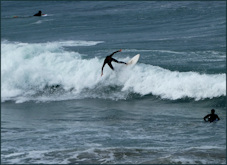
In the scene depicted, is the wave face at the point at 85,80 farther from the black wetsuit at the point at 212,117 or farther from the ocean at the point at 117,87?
the black wetsuit at the point at 212,117

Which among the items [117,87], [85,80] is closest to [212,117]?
[117,87]

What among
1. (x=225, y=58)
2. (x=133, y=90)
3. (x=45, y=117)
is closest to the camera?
(x=45, y=117)

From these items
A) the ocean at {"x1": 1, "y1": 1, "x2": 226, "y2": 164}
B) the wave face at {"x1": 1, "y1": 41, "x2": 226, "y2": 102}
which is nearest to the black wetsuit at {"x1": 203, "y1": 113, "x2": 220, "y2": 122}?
the ocean at {"x1": 1, "y1": 1, "x2": 226, "y2": 164}

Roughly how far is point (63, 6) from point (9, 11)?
17.4ft

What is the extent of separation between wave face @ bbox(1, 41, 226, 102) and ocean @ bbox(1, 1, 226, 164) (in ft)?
0.17

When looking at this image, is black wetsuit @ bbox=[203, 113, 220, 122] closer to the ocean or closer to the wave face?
the ocean

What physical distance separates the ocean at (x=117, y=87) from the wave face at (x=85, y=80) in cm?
5

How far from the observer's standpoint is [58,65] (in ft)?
94.5

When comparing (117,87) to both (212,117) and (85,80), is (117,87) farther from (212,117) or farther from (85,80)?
(212,117)

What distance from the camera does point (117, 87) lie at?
24.9m

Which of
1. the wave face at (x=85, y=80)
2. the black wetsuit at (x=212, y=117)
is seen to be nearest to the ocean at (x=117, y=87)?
the wave face at (x=85, y=80)

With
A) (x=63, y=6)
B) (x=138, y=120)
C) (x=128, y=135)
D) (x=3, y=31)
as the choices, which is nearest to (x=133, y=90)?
(x=138, y=120)

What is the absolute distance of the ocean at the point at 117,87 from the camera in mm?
15797

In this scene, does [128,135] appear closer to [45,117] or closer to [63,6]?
[45,117]
